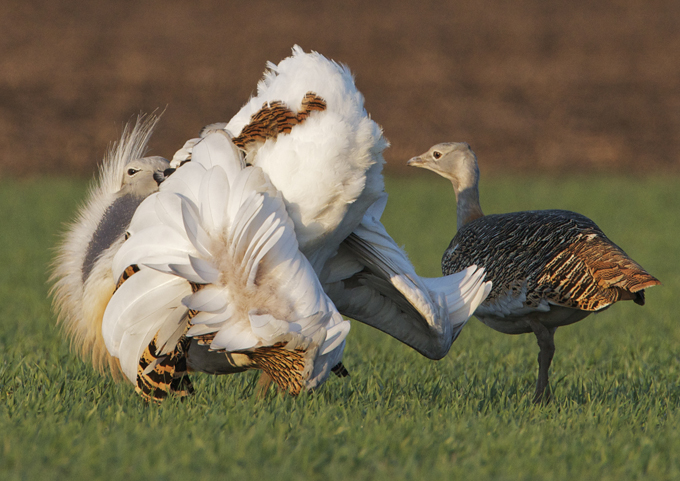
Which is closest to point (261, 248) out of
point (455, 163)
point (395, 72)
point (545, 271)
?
point (545, 271)

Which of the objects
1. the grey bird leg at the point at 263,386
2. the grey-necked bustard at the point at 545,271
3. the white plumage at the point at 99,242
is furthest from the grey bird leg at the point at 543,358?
the white plumage at the point at 99,242

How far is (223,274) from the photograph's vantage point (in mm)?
2871

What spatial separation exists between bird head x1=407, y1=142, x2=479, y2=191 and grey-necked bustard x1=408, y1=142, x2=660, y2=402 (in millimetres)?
940

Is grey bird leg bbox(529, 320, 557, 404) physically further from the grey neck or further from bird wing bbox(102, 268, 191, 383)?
bird wing bbox(102, 268, 191, 383)

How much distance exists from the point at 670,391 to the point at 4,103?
16267 millimetres

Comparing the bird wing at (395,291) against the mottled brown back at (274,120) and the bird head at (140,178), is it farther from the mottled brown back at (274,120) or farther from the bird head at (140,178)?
the bird head at (140,178)

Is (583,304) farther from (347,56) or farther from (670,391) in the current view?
(347,56)

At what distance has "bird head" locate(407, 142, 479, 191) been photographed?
5.75 meters

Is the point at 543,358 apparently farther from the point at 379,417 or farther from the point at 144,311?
the point at 144,311

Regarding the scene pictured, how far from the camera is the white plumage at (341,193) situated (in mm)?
3023

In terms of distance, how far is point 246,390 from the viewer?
378 cm

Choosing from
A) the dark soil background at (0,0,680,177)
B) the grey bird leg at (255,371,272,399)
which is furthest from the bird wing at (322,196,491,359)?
the dark soil background at (0,0,680,177)

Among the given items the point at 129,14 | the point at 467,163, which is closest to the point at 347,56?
the point at 129,14

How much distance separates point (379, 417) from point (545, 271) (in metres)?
1.32
